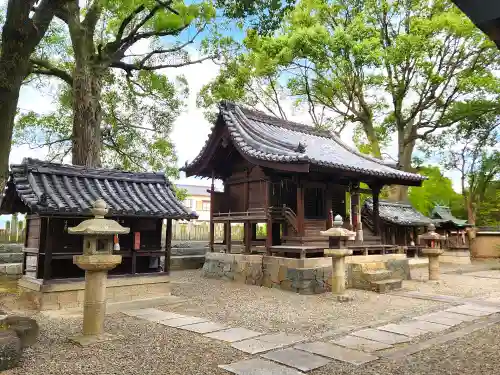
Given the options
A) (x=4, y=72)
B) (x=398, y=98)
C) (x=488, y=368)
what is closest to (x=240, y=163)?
(x=4, y=72)

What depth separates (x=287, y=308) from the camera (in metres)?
9.18

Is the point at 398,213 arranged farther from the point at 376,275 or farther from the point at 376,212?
the point at 376,275

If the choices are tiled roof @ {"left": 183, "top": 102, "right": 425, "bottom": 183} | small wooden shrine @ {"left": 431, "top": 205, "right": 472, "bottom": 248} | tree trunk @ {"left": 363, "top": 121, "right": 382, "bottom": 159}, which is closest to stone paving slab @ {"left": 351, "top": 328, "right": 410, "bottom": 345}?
tiled roof @ {"left": 183, "top": 102, "right": 425, "bottom": 183}

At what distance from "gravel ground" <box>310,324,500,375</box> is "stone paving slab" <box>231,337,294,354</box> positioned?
3.50 feet

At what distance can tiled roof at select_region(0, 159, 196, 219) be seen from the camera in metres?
8.24

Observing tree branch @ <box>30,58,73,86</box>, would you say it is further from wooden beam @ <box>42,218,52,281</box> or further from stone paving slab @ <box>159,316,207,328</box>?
stone paving slab @ <box>159,316,207,328</box>

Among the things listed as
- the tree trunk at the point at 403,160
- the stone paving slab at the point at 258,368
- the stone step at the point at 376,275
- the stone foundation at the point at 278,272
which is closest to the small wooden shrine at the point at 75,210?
the stone foundation at the point at 278,272

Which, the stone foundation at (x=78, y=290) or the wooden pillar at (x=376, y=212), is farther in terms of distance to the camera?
the wooden pillar at (x=376, y=212)

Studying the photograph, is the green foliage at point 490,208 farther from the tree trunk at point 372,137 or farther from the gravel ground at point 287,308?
the gravel ground at point 287,308

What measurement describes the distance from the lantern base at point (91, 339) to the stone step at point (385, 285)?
797 centimetres

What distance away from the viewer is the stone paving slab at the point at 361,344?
590 cm

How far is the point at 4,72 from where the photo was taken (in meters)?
5.35

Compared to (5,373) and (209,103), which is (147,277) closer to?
(5,373)

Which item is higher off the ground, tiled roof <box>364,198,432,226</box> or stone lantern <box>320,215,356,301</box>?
tiled roof <box>364,198,432,226</box>
